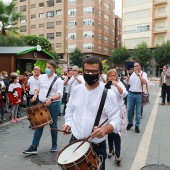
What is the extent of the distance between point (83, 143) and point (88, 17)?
2155 inches

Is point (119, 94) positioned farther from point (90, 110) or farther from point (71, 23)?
point (71, 23)

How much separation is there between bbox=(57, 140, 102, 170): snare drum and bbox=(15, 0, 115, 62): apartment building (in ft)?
174

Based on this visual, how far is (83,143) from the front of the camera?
249 cm

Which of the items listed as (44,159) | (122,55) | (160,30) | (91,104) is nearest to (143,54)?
(122,55)

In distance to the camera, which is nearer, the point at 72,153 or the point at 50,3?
the point at 72,153

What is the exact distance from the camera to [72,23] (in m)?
57.0

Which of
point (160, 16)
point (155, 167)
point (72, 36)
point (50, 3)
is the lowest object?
point (155, 167)

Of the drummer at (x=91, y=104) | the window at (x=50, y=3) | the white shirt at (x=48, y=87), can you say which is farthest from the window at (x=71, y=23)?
the drummer at (x=91, y=104)

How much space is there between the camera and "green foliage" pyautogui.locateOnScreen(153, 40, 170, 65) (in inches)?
1737

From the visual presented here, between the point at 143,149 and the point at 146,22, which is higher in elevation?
the point at 146,22

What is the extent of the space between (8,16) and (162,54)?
104ft

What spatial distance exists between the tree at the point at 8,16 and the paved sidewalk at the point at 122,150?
46.9 feet

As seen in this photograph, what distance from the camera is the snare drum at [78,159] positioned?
2.33m

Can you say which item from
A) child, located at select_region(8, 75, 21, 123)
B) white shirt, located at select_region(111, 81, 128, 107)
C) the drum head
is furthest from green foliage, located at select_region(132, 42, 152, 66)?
the drum head
